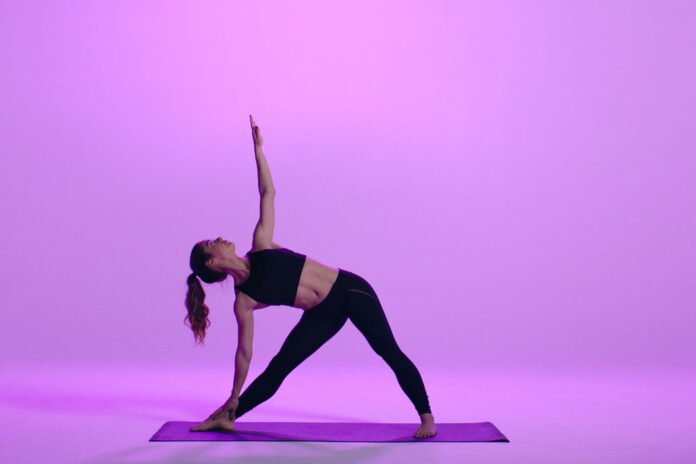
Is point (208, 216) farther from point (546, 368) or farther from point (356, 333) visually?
point (546, 368)

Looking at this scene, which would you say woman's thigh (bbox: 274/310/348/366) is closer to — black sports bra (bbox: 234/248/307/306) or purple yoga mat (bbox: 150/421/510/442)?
black sports bra (bbox: 234/248/307/306)

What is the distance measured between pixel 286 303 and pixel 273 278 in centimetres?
13

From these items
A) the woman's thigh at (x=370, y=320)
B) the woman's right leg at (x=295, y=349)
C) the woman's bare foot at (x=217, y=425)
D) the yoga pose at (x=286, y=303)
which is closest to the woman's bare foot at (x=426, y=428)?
the yoga pose at (x=286, y=303)

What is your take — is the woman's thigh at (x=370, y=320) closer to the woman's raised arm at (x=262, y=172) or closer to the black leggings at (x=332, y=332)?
the black leggings at (x=332, y=332)

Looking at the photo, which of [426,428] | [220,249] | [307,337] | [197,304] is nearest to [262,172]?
[220,249]

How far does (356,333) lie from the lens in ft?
20.4

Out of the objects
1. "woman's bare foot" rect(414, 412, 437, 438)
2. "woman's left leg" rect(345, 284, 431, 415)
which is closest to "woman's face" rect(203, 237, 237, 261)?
"woman's left leg" rect(345, 284, 431, 415)

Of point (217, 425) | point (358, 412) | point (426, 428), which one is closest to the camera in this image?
point (426, 428)

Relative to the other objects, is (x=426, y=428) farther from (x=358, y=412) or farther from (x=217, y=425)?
(x=217, y=425)

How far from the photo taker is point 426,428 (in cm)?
383

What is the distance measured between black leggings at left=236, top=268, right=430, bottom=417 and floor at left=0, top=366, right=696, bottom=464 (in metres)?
0.29

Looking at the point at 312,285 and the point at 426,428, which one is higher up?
the point at 312,285

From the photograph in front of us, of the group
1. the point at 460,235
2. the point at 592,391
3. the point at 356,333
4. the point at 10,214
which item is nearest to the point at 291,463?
the point at 592,391

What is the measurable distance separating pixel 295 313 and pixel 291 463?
2885 mm
